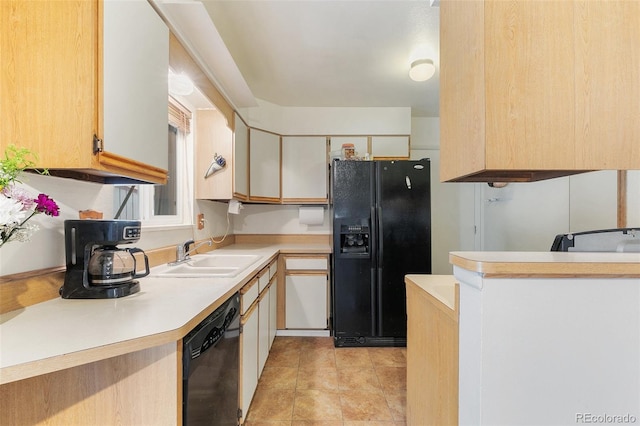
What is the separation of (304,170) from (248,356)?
1.94m

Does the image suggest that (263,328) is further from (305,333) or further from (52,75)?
(52,75)

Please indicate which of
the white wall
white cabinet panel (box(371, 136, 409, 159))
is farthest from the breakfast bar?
the white wall

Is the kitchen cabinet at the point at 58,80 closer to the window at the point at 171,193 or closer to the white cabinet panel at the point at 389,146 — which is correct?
the window at the point at 171,193

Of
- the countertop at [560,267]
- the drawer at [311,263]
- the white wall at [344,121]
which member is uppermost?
the white wall at [344,121]

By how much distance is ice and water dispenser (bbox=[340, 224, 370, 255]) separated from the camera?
8.14 ft

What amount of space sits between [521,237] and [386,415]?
1.95 metres

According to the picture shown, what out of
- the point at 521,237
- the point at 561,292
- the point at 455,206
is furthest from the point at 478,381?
the point at 455,206

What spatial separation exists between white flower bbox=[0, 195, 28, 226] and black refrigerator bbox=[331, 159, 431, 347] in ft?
6.62

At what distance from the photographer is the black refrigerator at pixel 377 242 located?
2471 mm

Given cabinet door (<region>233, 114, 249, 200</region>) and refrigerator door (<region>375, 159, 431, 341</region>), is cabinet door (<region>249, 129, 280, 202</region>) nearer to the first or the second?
cabinet door (<region>233, 114, 249, 200</region>)

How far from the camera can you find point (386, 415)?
165 cm

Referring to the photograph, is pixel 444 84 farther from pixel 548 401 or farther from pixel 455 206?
pixel 455 206

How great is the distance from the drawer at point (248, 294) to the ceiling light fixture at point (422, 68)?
1.97m

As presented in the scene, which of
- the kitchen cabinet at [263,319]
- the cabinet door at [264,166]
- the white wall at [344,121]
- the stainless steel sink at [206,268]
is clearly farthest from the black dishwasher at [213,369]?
the white wall at [344,121]
